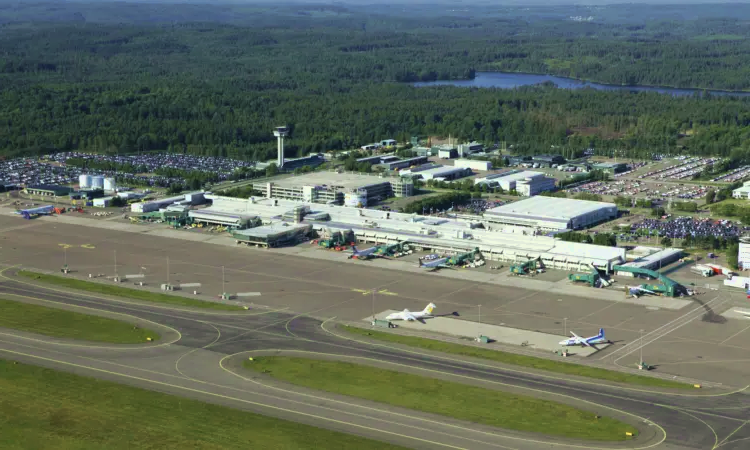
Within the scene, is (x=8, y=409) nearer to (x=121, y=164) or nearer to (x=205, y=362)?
(x=205, y=362)

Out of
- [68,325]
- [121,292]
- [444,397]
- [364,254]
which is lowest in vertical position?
[121,292]

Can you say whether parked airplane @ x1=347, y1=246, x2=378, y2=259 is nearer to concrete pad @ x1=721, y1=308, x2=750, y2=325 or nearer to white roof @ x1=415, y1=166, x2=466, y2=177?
concrete pad @ x1=721, y1=308, x2=750, y2=325

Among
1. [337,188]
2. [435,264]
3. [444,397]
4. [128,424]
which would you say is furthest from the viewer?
[337,188]

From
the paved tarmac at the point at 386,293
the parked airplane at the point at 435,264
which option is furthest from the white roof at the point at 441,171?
the parked airplane at the point at 435,264

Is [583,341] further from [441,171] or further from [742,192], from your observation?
[441,171]

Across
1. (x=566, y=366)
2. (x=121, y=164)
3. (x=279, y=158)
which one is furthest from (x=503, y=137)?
(x=566, y=366)

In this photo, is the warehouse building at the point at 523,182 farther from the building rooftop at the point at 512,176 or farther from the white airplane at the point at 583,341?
the white airplane at the point at 583,341

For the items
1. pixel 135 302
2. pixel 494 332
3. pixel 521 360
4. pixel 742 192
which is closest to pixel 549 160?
pixel 742 192
